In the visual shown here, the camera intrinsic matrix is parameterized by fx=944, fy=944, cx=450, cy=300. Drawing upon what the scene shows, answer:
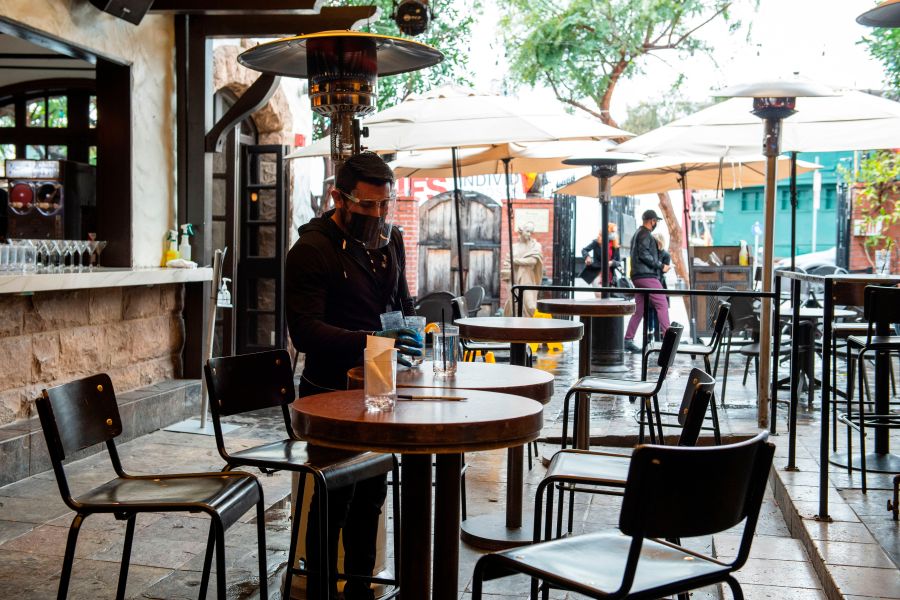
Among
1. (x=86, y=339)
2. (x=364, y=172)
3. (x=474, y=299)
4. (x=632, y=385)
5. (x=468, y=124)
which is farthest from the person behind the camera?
(x=474, y=299)

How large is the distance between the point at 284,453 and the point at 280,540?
1073mm

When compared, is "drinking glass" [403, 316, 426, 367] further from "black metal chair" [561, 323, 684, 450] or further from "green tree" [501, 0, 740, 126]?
"green tree" [501, 0, 740, 126]

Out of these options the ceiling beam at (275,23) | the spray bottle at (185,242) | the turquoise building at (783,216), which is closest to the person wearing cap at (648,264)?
the ceiling beam at (275,23)

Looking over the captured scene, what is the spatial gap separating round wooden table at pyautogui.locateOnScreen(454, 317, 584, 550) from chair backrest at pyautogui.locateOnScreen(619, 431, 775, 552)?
196 centimetres

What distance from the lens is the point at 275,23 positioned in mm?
6852

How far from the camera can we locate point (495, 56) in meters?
17.1

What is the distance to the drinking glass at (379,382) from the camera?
2.32 m

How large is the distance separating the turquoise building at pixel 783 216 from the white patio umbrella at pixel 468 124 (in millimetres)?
28687

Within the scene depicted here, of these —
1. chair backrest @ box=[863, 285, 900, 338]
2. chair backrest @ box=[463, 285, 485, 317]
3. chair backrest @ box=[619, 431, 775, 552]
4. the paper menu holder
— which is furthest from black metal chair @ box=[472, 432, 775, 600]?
chair backrest @ box=[463, 285, 485, 317]

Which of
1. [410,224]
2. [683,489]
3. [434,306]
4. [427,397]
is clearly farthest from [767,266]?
[410,224]

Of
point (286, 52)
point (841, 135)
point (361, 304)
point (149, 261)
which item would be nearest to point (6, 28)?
point (149, 261)

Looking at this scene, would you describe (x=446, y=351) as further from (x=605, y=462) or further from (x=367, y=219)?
(x=605, y=462)

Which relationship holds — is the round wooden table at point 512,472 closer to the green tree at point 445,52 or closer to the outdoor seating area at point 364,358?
the outdoor seating area at point 364,358

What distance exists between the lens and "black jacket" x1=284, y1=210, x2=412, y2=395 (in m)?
2.98
